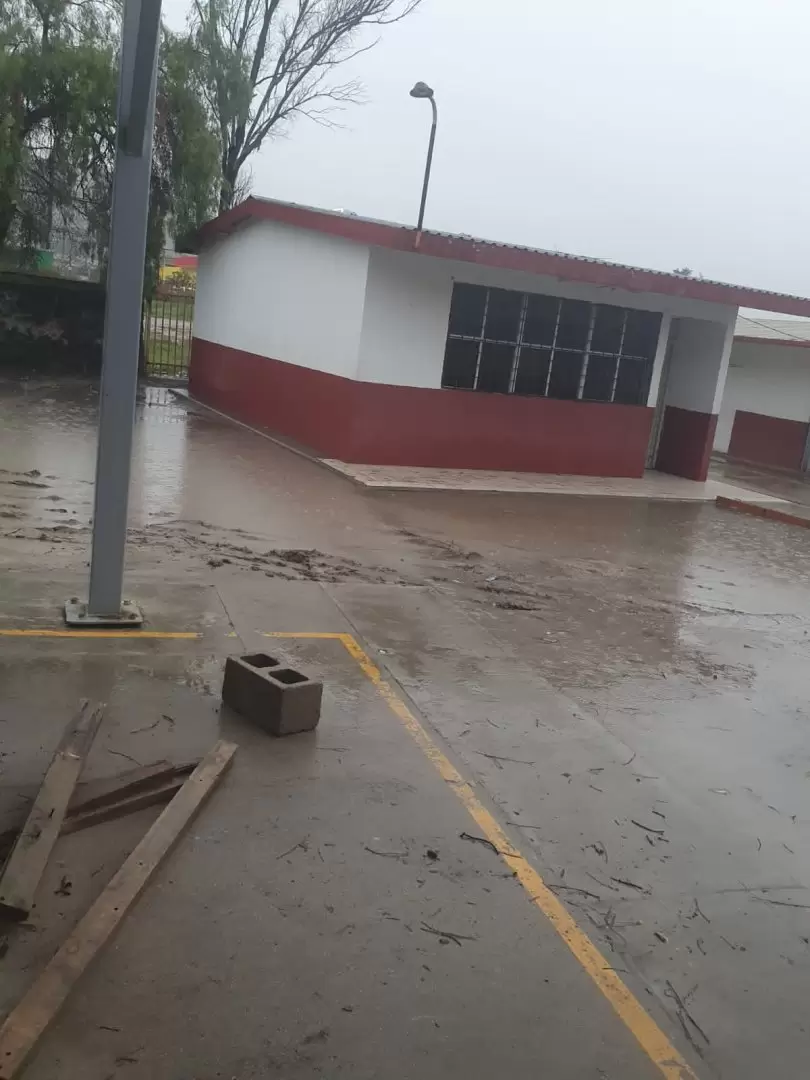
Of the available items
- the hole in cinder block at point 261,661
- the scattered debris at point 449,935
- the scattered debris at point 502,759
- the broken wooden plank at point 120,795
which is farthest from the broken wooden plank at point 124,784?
the scattered debris at point 502,759

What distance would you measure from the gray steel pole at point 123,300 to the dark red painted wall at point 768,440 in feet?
62.6

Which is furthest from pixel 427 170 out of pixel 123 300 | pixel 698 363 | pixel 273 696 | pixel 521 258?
pixel 273 696

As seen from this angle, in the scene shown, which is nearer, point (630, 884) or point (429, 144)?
point (630, 884)

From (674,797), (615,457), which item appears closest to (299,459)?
(615,457)

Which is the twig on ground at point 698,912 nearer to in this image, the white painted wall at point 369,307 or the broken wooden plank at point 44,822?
the broken wooden plank at point 44,822

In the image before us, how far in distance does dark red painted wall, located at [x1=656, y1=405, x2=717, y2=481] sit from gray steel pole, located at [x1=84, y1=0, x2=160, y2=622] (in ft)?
42.0

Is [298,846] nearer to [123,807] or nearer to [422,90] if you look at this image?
[123,807]

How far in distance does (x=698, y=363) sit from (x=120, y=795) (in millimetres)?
14686

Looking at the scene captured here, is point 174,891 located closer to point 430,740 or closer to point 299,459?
point 430,740

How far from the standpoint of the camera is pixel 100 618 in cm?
586

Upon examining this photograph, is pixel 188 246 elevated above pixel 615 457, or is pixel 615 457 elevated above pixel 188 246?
pixel 188 246

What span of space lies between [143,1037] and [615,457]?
13932 millimetres

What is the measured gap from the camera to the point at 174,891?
3.33 meters

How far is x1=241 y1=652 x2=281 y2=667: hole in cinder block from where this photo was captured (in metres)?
5.05
